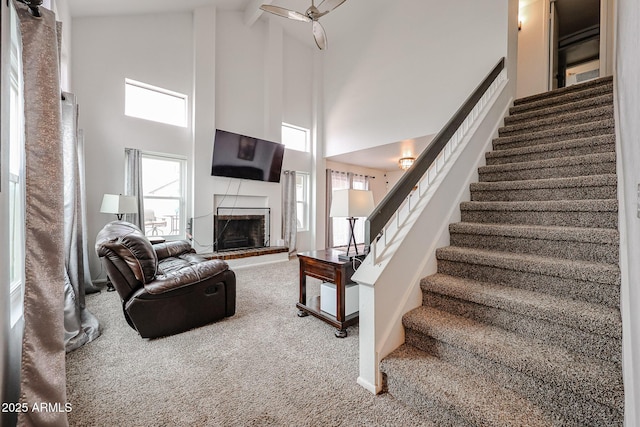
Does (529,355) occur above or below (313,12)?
below

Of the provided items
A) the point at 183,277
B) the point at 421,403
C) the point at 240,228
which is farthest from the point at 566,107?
the point at 240,228

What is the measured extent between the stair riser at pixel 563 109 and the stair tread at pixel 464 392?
3021mm

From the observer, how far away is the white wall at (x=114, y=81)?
383 centimetres

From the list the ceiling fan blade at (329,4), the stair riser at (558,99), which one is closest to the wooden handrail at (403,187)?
the stair riser at (558,99)

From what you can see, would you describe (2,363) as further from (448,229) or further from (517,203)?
(517,203)

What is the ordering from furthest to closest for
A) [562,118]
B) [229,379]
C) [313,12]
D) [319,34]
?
[319,34] < [313,12] < [562,118] < [229,379]

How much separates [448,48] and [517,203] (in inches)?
130

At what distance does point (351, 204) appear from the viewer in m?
2.44

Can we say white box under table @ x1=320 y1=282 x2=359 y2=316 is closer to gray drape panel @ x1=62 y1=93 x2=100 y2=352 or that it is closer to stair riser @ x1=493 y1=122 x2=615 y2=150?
gray drape panel @ x1=62 y1=93 x2=100 y2=352

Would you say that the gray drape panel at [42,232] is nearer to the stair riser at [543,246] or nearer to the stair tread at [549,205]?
the stair riser at [543,246]

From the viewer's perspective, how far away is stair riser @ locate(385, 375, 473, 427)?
48.0 inches

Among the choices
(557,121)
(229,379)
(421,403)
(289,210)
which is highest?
(557,121)

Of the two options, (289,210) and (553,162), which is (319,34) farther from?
(289,210)

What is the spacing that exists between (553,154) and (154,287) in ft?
11.9
